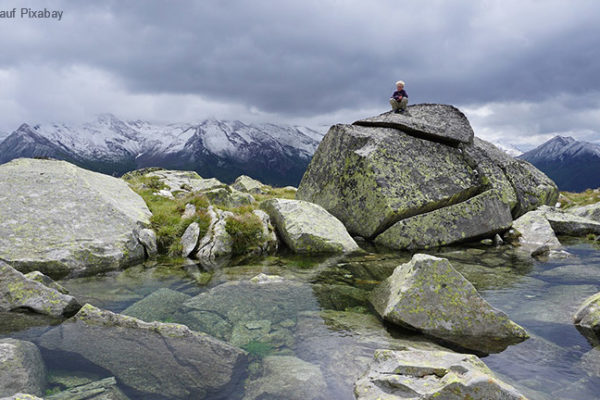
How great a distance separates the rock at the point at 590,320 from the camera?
7918 millimetres

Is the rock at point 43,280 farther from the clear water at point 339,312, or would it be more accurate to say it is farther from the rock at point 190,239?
the rock at point 190,239

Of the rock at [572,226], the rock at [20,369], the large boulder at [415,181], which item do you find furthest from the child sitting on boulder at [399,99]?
the rock at [20,369]

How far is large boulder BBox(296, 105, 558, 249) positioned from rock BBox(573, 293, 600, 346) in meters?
8.84

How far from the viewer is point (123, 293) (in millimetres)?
10578

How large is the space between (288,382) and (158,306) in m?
5.03

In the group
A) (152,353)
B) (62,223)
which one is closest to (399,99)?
(62,223)

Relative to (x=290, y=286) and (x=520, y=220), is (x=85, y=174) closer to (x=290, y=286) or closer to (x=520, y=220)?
(x=290, y=286)

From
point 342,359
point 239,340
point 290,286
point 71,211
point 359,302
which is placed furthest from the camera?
point 71,211

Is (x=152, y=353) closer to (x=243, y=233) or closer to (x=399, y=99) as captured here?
(x=243, y=233)

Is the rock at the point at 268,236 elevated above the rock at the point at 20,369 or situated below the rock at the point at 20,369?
above

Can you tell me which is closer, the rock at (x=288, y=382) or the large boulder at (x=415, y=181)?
the rock at (x=288, y=382)

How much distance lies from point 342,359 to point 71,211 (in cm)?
1286

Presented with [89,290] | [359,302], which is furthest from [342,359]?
[89,290]

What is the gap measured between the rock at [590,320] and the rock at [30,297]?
12296mm
